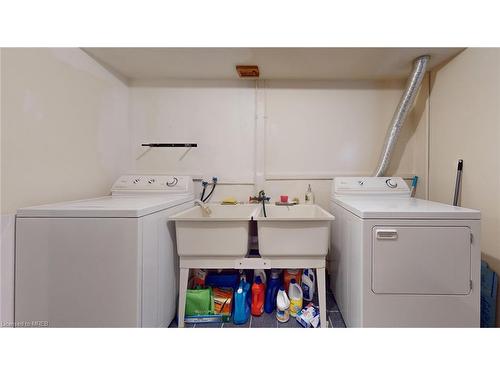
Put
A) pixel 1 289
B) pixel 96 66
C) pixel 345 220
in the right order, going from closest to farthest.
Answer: pixel 1 289 → pixel 345 220 → pixel 96 66

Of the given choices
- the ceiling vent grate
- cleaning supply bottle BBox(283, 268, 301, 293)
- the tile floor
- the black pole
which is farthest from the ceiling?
the tile floor

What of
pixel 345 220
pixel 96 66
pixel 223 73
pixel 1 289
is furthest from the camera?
pixel 223 73

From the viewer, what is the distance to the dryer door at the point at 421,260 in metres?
1.11

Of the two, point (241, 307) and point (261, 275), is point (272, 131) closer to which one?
point (261, 275)

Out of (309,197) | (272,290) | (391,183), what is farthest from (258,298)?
(391,183)

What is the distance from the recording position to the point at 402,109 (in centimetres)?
186

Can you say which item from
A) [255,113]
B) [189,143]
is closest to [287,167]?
[255,113]

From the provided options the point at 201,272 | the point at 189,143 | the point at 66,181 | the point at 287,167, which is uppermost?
the point at 189,143

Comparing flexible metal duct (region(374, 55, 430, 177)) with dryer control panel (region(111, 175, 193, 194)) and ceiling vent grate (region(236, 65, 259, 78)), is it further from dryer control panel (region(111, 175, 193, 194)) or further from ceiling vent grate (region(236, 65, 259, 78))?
dryer control panel (region(111, 175, 193, 194))

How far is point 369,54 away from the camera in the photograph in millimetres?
1632

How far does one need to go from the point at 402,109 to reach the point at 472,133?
51cm

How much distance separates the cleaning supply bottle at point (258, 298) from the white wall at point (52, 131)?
1.37 m

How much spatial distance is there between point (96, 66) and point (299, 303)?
2.47m

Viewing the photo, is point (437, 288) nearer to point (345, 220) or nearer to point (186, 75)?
point (345, 220)
